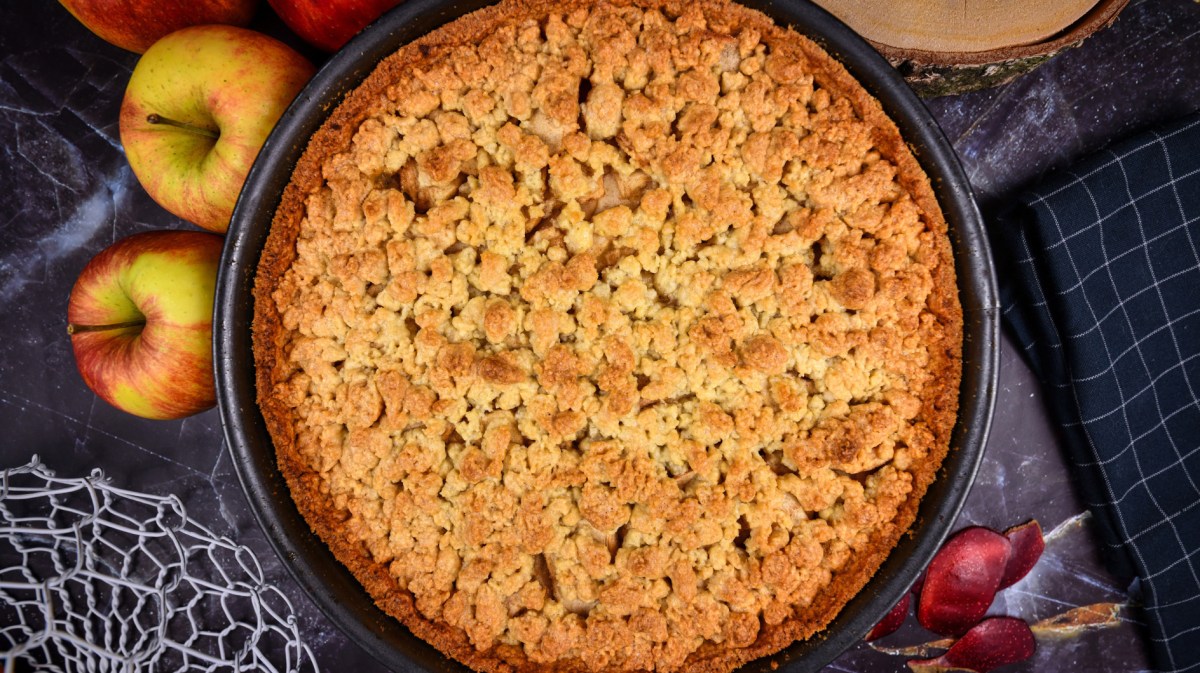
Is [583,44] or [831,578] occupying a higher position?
[583,44]

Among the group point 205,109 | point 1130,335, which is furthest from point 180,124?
point 1130,335

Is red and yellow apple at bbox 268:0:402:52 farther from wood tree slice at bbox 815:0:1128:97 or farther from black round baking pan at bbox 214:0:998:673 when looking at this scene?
wood tree slice at bbox 815:0:1128:97

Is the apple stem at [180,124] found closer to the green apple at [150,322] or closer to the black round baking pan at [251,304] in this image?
the green apple at [150,322]

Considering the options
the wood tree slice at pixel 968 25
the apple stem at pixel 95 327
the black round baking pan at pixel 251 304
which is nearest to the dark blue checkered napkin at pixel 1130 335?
the wood tree slice at pixel 968 25

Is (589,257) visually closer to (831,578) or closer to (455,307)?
(455,307)

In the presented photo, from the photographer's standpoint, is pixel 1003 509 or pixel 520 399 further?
pixel 1003 509

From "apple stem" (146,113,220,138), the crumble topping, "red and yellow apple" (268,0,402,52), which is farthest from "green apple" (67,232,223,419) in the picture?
"red and yellow apple" (268,0,402,52)

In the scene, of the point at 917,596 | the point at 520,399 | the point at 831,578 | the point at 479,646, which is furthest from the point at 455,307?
the point at 917,596
